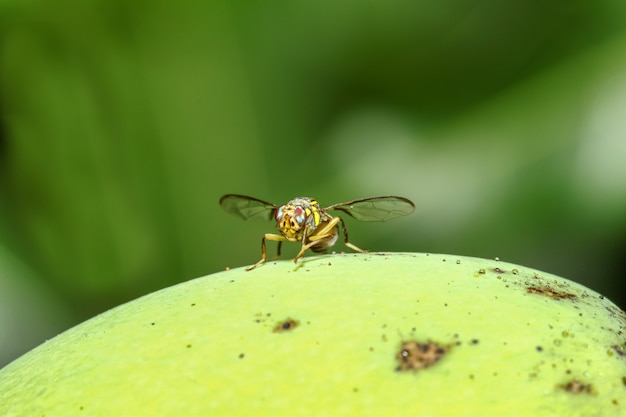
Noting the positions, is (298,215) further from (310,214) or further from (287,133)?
(287,133)

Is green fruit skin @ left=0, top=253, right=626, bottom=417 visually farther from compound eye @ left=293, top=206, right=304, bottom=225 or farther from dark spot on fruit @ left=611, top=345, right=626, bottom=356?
compound eye @ left=293, top=206, right=304, bottom=225

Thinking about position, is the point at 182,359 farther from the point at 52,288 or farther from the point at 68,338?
the point at 52,288

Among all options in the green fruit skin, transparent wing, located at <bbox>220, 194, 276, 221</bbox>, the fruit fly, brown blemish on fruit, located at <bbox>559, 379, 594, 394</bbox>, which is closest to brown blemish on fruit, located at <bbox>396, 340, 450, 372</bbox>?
the green fruit skin

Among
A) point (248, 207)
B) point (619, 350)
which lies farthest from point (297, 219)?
point (619, 350)

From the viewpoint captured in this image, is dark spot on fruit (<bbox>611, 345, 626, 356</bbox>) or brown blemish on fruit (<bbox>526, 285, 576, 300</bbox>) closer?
dark spot on fruit (<bbox>611, 345, 626, 356</bbox>)

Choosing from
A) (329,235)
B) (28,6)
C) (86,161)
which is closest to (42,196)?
(86,161)

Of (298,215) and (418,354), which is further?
(298,215)
